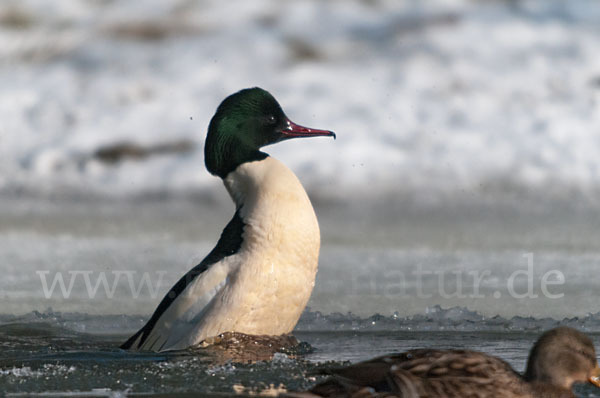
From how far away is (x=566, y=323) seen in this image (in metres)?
5.44

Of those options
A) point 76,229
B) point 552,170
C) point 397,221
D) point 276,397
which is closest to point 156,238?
point 76,229

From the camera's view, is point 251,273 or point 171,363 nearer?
point 171,363

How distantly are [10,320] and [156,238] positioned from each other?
2421mm

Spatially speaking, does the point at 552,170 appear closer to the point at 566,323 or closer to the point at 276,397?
the point at 566,323

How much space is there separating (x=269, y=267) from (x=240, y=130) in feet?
2.75

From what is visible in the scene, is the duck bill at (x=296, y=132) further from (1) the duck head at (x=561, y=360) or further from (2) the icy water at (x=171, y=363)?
(1) the duck head at (x=561, y=360)

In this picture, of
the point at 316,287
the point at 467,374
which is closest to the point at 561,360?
the point at 467,374

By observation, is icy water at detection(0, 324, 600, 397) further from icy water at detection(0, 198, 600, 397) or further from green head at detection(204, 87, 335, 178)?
green head at detection(204, 87, 335, 178)

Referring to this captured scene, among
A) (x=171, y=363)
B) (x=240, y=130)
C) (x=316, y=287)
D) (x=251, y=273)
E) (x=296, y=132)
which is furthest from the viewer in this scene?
(x=316, y=287)

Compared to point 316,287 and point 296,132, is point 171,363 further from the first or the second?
point 316,287

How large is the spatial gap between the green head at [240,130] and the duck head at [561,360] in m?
2.05

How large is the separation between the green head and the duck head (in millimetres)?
2045

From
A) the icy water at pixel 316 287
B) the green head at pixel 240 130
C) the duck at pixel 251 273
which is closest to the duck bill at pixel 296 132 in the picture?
the green head at pixel 240 130

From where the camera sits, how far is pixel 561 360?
12.0 feet
